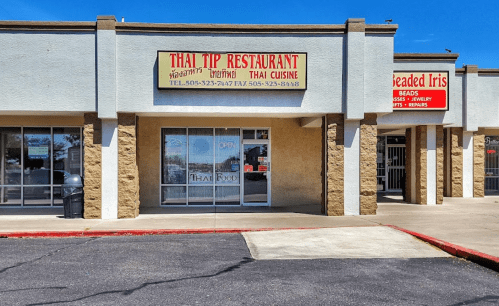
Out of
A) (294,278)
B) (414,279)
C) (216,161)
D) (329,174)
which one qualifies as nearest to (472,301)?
(414,279)

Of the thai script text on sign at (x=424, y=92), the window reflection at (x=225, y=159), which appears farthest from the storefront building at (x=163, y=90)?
the thai script text on sign at (x=424, y=92)

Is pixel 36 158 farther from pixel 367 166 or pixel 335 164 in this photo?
pixel 367 166

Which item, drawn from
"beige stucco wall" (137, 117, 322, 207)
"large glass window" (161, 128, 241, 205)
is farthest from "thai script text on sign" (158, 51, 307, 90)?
"large glass window" (161, 128, 241, 205)

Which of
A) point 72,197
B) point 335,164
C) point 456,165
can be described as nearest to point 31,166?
point 72,197

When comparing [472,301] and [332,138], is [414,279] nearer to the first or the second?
[472,301]

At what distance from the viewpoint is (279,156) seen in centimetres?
1448

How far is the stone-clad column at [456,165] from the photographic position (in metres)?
18.1

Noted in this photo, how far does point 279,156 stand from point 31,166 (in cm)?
890

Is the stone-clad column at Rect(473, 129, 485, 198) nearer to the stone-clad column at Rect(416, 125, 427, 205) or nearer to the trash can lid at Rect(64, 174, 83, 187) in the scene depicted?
the stone-clad column at Rect(416, 125, 427, 205)

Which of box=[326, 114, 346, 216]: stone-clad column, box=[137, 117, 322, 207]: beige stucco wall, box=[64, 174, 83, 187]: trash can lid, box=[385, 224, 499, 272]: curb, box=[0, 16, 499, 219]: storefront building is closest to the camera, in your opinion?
box=[385, 224, 499, 272]: curb

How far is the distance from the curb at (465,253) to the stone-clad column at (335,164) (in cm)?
326

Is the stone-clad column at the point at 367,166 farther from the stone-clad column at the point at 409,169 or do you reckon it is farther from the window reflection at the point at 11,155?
the window reflection at the point at 11,155

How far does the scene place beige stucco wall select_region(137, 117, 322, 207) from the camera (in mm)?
14109

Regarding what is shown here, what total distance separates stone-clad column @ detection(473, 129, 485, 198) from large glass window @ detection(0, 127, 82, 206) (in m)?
17.6
